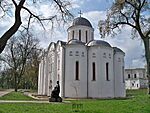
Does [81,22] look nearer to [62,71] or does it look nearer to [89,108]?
[62,71]

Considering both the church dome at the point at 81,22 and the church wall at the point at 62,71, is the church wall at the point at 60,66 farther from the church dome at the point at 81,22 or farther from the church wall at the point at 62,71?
the church dome at the point at 81,22

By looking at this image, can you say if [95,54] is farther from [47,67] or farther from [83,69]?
[47,67]

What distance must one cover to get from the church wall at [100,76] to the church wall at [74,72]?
1.12m

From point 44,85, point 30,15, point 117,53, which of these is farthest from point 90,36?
point 30,15

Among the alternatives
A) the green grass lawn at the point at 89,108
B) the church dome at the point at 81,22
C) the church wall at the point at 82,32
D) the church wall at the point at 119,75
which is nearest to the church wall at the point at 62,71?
the church wall at the point at 82,32

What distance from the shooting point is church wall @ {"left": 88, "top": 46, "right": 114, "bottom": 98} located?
37.2 meters

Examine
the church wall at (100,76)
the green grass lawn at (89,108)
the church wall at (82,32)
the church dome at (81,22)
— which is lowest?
the green grass lawn at (89,108)

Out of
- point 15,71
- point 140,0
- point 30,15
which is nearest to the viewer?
point 30,15

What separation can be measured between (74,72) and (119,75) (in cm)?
897

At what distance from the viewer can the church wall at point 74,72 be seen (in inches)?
1448

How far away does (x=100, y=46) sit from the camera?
126 ft

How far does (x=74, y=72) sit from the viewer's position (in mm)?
37156

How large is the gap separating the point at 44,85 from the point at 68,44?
1087 cm

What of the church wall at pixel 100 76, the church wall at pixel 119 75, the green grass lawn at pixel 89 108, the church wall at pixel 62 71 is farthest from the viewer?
the church wall at pixel 119 75
